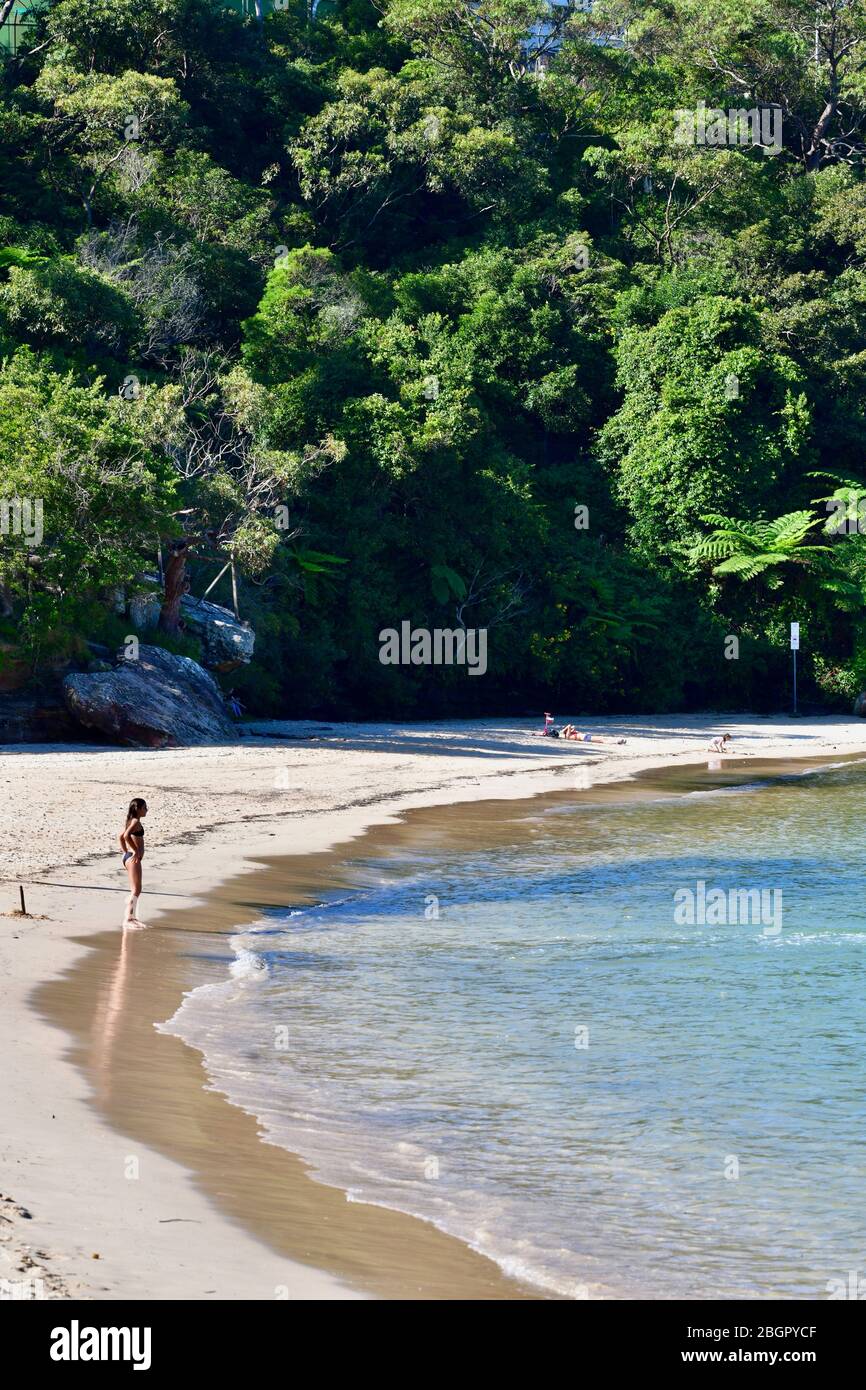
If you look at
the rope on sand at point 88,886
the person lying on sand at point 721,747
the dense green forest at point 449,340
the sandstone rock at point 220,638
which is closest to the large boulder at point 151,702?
the dense green forest at point 449,340

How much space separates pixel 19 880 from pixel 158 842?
2.86 metres

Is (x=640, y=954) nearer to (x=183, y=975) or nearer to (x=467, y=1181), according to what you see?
(x=183, y=975)

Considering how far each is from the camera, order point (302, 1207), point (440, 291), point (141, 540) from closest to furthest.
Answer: point (302, 1207) < point (141, 540) < point (440, 291)

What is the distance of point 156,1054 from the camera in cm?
839

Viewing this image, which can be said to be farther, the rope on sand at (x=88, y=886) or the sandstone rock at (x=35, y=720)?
the sandstone rock at (x=35, y=720)

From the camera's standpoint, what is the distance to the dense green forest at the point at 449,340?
2842cm

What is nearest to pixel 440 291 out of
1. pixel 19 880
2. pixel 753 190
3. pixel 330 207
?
pixel 330 207

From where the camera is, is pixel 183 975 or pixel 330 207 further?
pixel 330 207

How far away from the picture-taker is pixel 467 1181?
22.3 ft

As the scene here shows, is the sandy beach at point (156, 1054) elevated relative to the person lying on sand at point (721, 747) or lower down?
lower down

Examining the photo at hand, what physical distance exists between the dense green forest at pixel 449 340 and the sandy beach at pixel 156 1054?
5438 mm

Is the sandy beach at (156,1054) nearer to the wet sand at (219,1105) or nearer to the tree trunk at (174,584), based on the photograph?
the wet sand at (219,1105)

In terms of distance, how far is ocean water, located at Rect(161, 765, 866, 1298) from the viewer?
6.29m

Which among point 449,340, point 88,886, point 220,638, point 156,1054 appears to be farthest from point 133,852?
point 449,340
